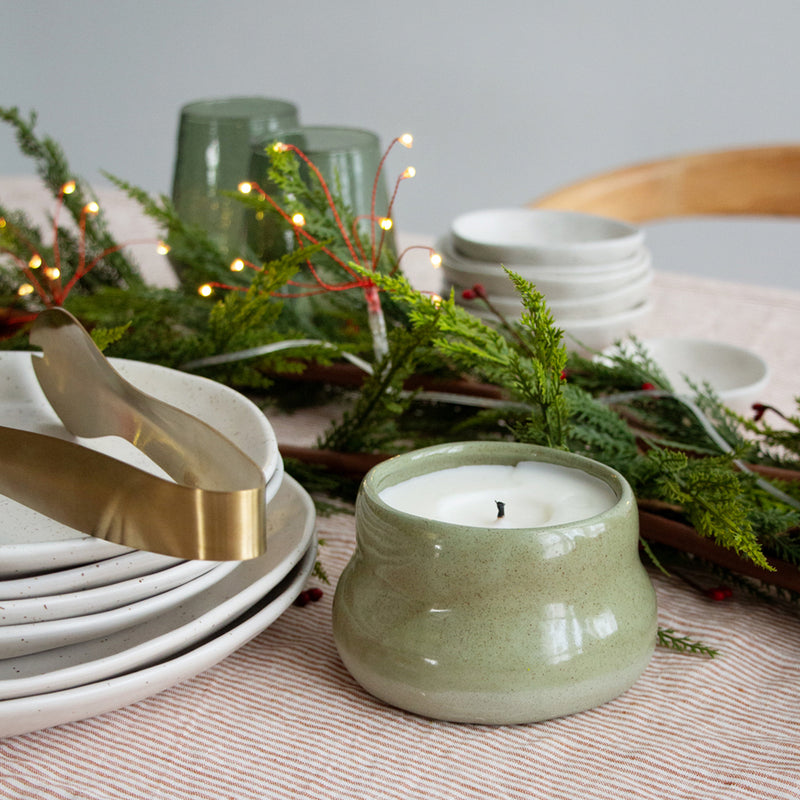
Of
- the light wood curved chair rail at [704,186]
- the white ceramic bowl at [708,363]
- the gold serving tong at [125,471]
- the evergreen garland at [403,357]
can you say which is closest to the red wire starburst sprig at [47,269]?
the evergreen garland at [403,357]

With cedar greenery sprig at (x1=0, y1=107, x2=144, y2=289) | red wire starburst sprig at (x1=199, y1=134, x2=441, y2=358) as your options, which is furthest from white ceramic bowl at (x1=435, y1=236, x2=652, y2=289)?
cedar greenery sprig at (x1=0, y1=107, x2=144, y2=289)

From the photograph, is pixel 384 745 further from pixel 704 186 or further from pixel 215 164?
pixel 704 186

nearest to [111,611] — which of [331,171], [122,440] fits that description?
[122,440]

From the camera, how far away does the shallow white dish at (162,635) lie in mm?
317

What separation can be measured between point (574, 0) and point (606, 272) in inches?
69.6

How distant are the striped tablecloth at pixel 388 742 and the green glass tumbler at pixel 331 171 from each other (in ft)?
1.05

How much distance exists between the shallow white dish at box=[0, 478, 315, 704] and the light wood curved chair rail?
0.95 m

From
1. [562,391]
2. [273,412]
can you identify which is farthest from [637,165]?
[562,391]

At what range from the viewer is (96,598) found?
325 mm

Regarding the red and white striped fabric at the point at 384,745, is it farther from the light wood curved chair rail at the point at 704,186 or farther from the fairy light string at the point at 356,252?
the light wood curved chair rail at the point at 704,186

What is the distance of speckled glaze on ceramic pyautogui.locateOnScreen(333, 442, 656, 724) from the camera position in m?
0.33

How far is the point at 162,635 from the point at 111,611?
0.02 meters

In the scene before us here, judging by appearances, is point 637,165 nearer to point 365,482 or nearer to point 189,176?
point 189,176

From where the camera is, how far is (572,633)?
0.33 m
